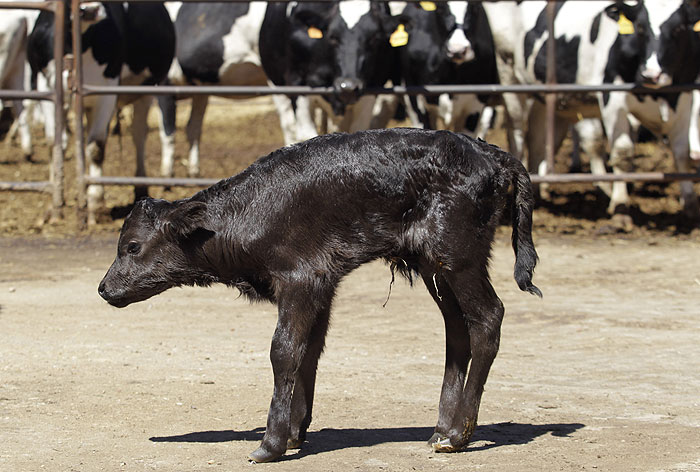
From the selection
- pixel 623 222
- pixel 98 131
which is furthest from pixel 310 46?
pixel 623 222

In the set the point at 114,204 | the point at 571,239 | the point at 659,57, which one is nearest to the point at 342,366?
the point at 571,239

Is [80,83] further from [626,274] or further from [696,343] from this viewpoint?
[696,343]

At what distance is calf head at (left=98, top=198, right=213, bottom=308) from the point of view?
16.0 ft

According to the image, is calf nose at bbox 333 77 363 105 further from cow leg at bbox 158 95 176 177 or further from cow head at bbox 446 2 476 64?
cow leg at bbox 158 95 176 177

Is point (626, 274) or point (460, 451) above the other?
point (460, 451)

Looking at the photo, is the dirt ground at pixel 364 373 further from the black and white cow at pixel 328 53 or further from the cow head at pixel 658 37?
the black and white cow at pixel 328 53

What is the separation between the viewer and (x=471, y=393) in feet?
15.6

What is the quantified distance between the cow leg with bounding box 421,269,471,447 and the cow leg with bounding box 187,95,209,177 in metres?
9.63

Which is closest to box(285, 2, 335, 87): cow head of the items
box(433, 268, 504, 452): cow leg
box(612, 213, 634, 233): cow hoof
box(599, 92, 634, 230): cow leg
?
box(599, 92, 634, 230): cow leg

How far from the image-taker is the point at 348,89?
10664 millimetres

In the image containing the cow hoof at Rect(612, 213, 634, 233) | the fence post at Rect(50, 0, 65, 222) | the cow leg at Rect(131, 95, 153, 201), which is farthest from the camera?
the cow leg at Rect(131, 95, 153, 201)

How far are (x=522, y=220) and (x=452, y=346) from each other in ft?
1.96

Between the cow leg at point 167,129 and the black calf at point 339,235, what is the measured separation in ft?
30.9

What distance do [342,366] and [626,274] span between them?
3560mm
